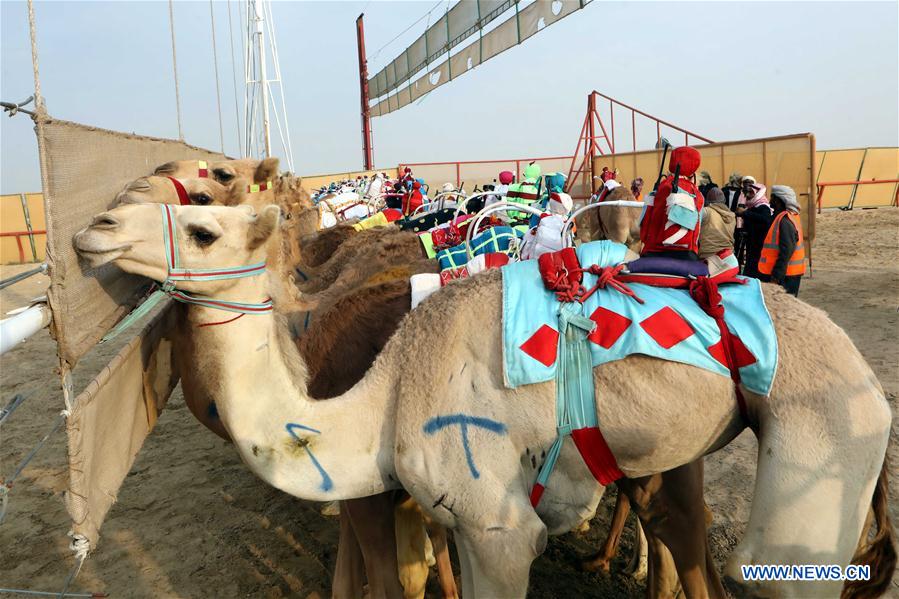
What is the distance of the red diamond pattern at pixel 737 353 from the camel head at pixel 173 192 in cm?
252

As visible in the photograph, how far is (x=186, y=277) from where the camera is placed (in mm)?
2418

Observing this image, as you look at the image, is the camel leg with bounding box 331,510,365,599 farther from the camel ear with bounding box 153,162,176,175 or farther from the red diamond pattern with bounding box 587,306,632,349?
the camel ear with bounding box 153,162,176,175

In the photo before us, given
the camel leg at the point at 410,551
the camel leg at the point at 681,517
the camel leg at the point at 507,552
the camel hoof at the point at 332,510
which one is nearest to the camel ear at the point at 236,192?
the camel leg at the point at 410,551

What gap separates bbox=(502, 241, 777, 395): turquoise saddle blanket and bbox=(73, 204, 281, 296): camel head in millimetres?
1070

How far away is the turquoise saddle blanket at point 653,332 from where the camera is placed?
241cm

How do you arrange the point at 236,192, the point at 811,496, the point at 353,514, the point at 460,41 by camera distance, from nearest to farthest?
1. the point at 811,496
2. the point at 353,514
3. the point at 236,192
4. the point at 460,41

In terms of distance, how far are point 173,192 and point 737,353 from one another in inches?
114

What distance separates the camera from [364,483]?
8.68ft

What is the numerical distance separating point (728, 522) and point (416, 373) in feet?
10.6

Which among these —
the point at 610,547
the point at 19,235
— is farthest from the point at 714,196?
the point at 19,235

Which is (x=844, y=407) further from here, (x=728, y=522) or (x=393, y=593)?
(x=728, y=522)

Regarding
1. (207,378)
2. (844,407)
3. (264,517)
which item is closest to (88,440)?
(207,378)

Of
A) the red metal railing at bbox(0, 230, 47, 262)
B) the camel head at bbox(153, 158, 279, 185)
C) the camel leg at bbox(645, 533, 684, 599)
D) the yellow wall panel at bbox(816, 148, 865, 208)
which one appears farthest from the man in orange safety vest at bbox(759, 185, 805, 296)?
the red metal railing at bbox(0, 230, 47, 262)

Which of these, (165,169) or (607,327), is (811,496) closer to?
(607,327)
